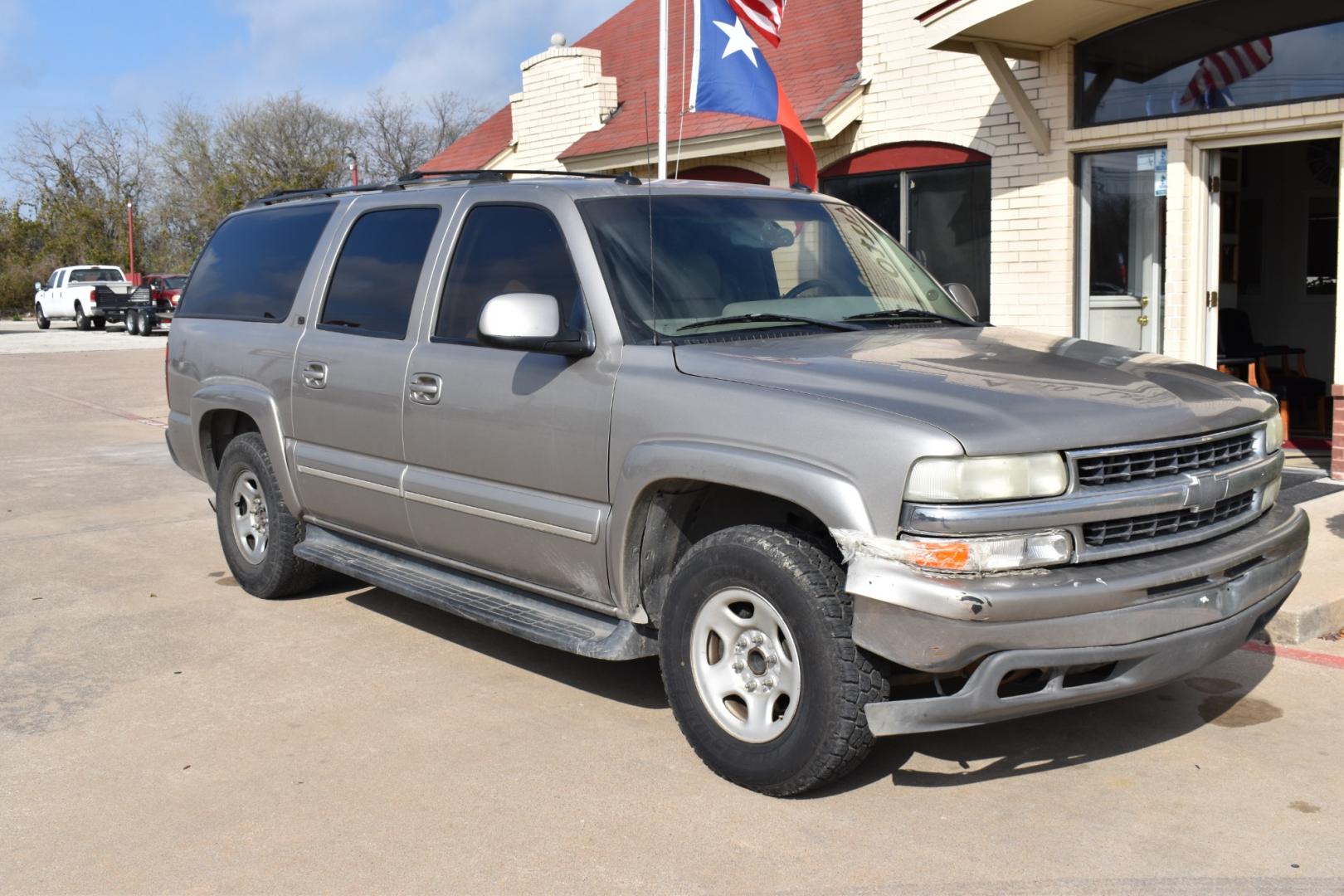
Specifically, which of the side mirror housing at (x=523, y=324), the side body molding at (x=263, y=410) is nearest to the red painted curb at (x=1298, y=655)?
the side mirror housing at (x=523, y=324)

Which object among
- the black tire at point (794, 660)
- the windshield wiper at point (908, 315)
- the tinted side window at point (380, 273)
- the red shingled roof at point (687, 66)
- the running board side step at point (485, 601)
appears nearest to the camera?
the black tire at point (794, 660)

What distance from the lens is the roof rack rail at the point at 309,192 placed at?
6.45 m

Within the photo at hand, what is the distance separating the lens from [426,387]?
5.48 metres

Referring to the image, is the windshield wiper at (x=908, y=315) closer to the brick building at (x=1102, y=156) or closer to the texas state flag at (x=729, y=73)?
the brick building at (x=1102, y=156)

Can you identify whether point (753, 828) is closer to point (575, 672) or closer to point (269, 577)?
point (575, 672)

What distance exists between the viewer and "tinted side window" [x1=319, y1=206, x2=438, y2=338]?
5.79 m

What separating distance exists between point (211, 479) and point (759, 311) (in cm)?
373

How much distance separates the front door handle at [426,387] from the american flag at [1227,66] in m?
6.94

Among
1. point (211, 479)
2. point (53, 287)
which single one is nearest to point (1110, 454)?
point (211, 479)

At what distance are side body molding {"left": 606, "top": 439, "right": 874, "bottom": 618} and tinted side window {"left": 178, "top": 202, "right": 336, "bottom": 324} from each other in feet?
8.71

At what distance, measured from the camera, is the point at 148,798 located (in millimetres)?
4398

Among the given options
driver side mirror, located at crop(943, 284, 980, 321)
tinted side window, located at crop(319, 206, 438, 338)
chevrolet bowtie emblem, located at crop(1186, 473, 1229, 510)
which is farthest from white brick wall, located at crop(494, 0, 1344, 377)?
tinted side window, located at crop(319, 206, 438, 338)

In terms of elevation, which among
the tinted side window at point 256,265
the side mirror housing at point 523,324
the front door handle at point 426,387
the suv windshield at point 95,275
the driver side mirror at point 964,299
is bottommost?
the front door handle at point 426,387

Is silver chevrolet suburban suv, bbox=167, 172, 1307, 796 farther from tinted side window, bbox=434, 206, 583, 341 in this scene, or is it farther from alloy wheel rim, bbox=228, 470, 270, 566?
alloy wheel rim, bbox=228, 470, 270, 566
